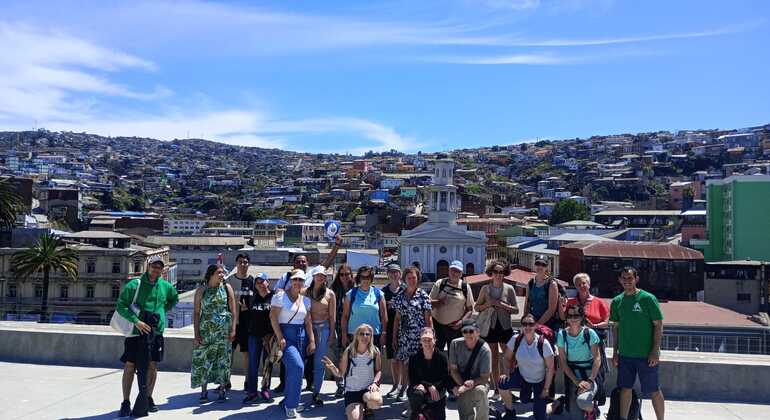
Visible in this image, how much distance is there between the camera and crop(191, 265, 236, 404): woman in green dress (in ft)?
23.9

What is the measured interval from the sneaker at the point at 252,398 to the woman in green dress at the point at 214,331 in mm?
282

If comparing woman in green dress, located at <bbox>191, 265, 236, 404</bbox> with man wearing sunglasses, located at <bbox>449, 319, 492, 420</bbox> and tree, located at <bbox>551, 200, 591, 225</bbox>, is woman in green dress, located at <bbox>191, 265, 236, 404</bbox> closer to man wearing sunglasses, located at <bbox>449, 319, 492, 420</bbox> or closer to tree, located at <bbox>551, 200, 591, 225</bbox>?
man wearing sunglasses, located at <bbox>449, 319, 492, 420</bbox>

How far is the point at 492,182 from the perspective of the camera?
6713 inches

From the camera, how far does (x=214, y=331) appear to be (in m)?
7.37

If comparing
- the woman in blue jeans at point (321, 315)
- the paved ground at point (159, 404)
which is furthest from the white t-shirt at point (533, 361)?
the woman in blue jeans at point (321, 315)

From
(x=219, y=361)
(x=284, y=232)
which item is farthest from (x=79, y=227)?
(x=219, y=361)

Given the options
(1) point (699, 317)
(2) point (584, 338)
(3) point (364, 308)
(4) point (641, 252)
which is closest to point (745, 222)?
(4) point (641, 252)

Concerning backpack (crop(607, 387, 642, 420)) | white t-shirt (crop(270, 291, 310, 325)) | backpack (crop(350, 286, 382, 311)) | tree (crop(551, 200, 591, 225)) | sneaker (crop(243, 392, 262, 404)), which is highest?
tree (crop(551, 200, 591, 225))

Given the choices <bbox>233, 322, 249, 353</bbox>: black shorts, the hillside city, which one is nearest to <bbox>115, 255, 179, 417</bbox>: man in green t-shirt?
<bbox>233, 322, 249, 353</bbox>: black shorts

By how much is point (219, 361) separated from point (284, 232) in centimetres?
9972

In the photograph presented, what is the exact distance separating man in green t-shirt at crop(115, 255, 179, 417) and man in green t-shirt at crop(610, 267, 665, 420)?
4.46 metres

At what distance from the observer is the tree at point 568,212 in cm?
11244

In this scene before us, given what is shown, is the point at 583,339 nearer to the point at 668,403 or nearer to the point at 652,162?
the point at 668,403

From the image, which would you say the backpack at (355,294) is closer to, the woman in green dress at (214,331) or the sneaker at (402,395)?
the sneaker at (402,395)
